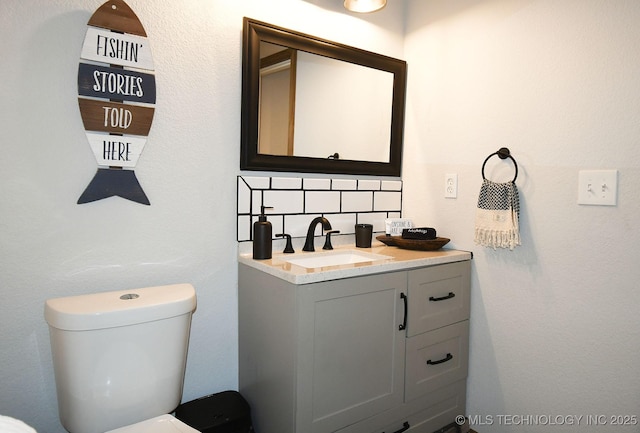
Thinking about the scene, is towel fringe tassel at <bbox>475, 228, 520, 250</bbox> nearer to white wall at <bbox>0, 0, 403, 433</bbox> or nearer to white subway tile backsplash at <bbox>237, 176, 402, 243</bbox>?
white subway tile backsplash at <bbox>237, 176, 402, 243</bbox>

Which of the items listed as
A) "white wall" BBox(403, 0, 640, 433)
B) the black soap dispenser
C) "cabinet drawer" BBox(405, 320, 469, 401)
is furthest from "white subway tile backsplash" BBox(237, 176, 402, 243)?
"cabinet drawer" BBox(405, 320, 469, 401)

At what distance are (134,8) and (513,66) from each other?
153 centimetres

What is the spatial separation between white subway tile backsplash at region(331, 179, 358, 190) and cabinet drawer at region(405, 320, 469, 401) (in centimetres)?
80

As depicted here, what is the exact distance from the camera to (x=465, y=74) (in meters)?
1.87

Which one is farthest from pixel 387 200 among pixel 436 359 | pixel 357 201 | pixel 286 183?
pixel 436 359

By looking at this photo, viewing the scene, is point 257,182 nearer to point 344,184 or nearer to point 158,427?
point 344,184

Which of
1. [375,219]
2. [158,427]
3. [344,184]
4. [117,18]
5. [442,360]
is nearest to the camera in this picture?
[158,427]

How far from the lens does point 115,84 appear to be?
140 cm

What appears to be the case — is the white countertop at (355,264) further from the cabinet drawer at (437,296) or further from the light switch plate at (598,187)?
the light switch plate at (598,187)

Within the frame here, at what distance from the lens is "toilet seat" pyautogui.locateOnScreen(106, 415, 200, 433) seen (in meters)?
1.14

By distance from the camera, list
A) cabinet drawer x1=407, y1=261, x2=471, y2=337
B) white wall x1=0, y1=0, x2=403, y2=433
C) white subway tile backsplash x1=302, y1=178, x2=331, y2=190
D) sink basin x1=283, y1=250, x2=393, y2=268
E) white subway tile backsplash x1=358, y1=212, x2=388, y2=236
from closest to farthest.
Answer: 1. white wall x1=0, y1=0, x2=403, y2=433
2. cabinet drawer x1=407, y1=261, x2=471, y2=337
3. sink basin x1=283, y1=250, x2=393, y2=268
4. white subway tile backsplash x1=302, y1=178, x2=331, y2=190
5. white subway tile backsplash x1=358, y1=212, x2=388, y2=236

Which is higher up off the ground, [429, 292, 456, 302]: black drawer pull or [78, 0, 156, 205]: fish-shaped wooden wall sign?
[78, 0, 156, 205]: fish-shaped wooden wall sign

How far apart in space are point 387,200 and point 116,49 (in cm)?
144

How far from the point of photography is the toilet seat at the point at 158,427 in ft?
3.74
